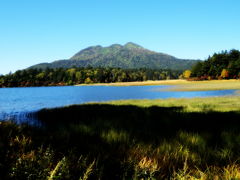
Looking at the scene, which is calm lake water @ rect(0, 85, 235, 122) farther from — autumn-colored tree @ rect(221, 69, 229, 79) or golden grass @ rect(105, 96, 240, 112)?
autumn-colored tree @ rect(221, 69, 229, 79)

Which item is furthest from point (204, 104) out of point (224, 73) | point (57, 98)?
point (224, 73)

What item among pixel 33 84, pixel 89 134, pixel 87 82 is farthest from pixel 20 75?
pixel 89 134

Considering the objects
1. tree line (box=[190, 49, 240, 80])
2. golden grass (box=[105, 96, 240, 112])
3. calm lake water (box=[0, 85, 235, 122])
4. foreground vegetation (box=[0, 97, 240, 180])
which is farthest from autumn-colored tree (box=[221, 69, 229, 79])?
foreground vegetation (box=[0, 97, 240, 180])

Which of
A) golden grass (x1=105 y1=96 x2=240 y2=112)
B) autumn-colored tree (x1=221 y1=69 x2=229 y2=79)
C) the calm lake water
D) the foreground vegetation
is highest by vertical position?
autumn-colored tree (x1=221 y1=69 x2=229 y2=79)

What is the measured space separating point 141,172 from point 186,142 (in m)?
2.39

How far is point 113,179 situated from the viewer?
9.12 ft

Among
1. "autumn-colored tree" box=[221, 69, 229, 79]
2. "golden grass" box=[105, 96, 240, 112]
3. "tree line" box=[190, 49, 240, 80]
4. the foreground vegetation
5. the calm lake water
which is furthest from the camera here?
"tree line" box=[190, 49, 240, 80]

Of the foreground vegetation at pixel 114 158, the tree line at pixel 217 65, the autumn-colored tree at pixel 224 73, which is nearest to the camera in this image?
the foreground vegetation at pixel 114 158

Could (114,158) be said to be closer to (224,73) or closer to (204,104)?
(204,104)

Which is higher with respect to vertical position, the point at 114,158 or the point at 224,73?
the point at 224,73

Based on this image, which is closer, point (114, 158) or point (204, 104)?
point (114, 158)

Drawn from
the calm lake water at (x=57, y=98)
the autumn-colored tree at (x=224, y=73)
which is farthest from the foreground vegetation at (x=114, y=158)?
the autumn-colored tree at (x=224, y=73)

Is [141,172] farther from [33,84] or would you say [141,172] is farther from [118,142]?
[33,84]

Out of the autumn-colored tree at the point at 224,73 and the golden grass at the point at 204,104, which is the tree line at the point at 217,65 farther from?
the golden grass at the point at 204,104
